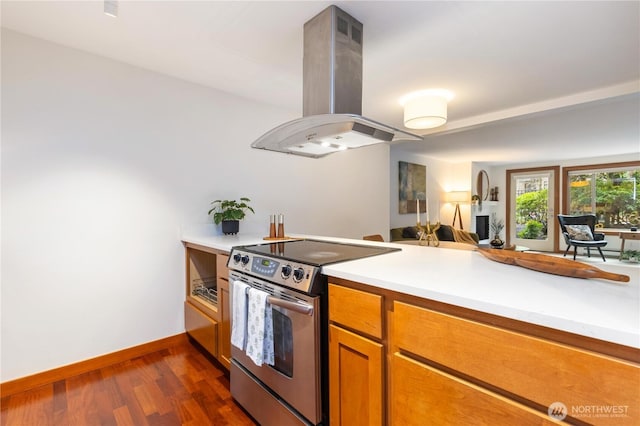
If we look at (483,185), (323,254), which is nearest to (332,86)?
(323,254)

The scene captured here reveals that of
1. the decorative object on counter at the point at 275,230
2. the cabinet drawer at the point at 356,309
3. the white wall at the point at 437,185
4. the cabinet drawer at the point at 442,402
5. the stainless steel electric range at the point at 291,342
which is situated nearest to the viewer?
the cabinet drawer at the point at 442,402

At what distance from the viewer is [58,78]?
6.49ft

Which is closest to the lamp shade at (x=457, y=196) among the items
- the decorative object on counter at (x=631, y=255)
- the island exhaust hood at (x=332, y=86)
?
the decorative object on counter at (x=631, y=255)

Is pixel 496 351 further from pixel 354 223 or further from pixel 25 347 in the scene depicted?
pixel 354 223

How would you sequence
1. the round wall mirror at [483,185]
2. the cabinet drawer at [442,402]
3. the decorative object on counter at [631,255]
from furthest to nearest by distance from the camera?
the round wall mirror at [483,185] → the decorative object on counter at [631,255] → the cabinet drawer at [442,402]

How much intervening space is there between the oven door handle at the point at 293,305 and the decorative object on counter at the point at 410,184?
443cm

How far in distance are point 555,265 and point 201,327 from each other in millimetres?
2173

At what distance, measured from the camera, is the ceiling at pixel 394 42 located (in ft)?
5.32

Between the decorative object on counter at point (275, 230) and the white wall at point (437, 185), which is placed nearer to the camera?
the decorative object on counter at point (275, 230)

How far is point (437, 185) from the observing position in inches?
263

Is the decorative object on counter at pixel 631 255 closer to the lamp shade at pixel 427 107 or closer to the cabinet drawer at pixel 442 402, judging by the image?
the lamp shade at pixel 427 107

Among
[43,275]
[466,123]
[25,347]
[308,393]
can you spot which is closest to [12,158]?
[43,275]

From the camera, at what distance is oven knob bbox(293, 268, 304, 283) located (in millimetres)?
1299

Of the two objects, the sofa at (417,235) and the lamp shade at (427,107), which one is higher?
the lamp shade at (427,107)
